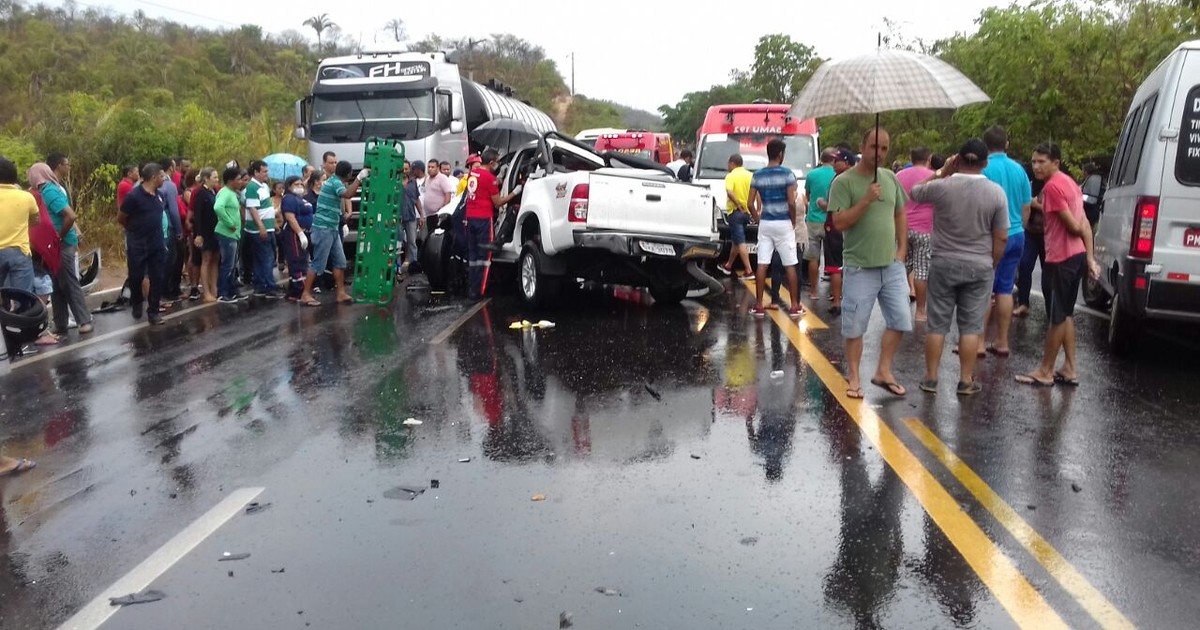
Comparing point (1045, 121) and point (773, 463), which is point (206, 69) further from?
point (773, 463)

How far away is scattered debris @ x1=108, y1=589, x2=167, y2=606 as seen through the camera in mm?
4109

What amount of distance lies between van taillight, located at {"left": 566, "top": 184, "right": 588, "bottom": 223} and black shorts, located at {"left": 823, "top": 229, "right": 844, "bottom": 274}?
2766 mm

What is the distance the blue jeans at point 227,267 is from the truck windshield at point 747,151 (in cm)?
756

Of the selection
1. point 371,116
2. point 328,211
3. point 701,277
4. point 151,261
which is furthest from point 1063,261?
point 371,116

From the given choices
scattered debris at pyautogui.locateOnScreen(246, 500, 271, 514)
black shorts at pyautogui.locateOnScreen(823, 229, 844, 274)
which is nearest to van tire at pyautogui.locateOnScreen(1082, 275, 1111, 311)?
black shorts at pyautogui.locateOnScreen(823, 229, 844, 274)

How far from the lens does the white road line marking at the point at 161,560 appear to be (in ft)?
13.1

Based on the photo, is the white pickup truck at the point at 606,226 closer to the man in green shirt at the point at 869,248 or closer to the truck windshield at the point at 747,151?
the man in green shirt at the point at 869,248

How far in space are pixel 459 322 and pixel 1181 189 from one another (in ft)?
21.7

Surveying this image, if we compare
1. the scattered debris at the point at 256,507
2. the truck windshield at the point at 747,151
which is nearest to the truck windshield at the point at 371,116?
the truck windshield at the point at 747,151

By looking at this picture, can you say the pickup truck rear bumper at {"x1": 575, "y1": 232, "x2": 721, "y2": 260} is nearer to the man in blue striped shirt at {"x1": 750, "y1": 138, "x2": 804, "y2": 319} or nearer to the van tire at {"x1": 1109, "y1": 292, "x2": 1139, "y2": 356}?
the man in blue striped shirt at {"x1": 750, "y1": 138, "x2": 804, "y2": 319}

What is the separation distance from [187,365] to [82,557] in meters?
4.48

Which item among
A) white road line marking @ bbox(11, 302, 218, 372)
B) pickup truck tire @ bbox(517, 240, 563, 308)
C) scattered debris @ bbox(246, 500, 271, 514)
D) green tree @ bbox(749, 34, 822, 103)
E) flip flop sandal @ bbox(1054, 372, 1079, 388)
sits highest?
green tree @ bbox(749, 34, 822, 103)

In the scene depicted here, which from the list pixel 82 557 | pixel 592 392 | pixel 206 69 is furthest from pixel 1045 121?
pixel 206 69

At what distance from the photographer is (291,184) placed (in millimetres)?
13375
